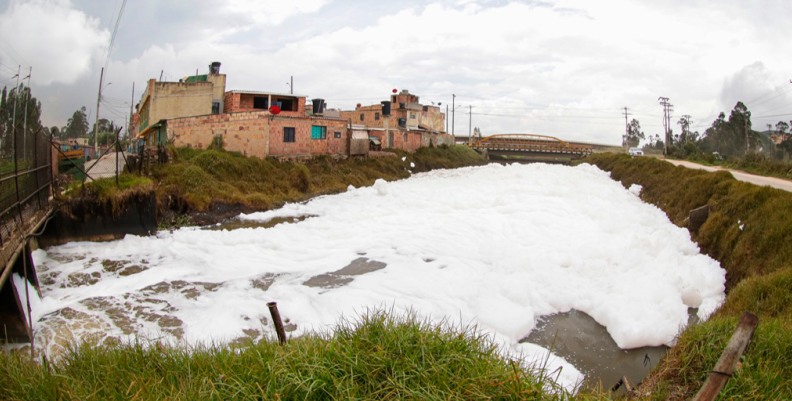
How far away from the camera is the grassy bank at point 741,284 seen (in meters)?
3.92

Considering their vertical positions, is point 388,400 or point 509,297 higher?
point 388,400

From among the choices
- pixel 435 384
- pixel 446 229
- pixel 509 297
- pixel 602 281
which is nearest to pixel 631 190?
pixel 446 229

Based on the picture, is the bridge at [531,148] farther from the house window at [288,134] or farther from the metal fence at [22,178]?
the metal fence at [22,178]

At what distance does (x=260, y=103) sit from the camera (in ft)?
97.4

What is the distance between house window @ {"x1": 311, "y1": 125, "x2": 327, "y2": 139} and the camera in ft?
86.3

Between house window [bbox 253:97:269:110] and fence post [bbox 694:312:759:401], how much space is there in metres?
29.1

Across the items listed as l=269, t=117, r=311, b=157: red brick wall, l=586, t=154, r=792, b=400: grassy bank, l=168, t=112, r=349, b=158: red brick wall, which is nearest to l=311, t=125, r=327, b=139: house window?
l=269, t=117, r=311, b=157: red brick wall

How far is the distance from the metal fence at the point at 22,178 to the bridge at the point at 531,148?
5302 centimetres

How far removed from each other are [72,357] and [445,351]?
10.8 ft

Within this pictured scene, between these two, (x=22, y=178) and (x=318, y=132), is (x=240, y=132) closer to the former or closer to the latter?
(x=318, y=132)

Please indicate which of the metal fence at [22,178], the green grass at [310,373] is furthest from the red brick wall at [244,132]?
the green grass at [310,373]

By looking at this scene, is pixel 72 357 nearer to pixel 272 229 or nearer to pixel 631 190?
pixel 272 229

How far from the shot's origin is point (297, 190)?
21.1 m

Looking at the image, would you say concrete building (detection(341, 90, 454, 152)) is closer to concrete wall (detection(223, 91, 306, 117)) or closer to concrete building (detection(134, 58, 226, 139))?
concrete wall (detection(223, 91, 306, 117))
